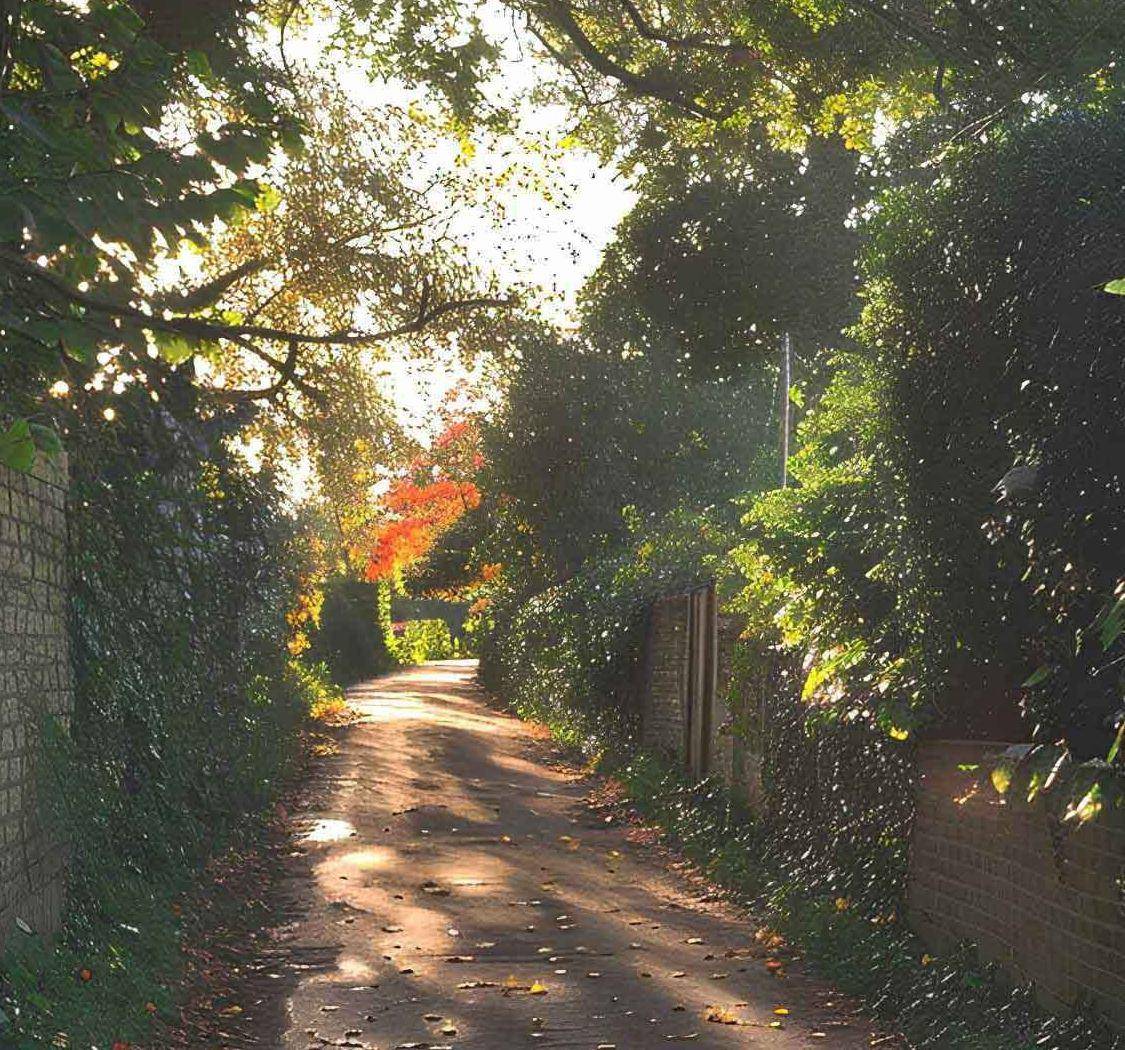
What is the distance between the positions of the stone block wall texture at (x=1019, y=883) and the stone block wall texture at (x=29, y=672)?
4895mm

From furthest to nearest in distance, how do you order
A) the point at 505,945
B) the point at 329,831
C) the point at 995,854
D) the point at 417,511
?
the point at 417,511
the point at 329,831
the point at 505,945
the point at 995,854

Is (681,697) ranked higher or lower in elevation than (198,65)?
lower

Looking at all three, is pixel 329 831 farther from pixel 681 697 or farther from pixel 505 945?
pixel 505 945

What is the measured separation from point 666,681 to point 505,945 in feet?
28.6

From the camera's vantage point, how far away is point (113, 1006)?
705 cm

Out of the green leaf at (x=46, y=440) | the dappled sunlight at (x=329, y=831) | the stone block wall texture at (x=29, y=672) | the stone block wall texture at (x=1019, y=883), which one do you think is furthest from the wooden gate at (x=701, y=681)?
the green leaf at (x=46, y=440)

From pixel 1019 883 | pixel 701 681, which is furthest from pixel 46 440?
pixel 701 681

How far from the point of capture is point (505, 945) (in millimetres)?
9297

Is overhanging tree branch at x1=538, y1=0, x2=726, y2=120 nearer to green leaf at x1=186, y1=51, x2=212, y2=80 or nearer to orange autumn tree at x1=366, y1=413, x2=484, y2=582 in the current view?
green leaf at x1=186, y1=51, x2=212, y2=80

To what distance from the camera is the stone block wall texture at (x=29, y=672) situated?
716 cm

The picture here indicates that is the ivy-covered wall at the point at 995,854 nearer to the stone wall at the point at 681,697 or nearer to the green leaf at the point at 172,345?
the stone wall at the point at 681,697

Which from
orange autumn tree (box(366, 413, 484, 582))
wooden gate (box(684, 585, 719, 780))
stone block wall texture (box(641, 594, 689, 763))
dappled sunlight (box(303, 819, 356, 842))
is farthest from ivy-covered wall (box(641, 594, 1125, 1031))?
orange autumn tree (box(366, 413, 484, 582))

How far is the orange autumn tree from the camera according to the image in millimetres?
47812

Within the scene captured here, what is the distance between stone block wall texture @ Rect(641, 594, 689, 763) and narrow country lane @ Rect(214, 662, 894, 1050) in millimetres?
1327
